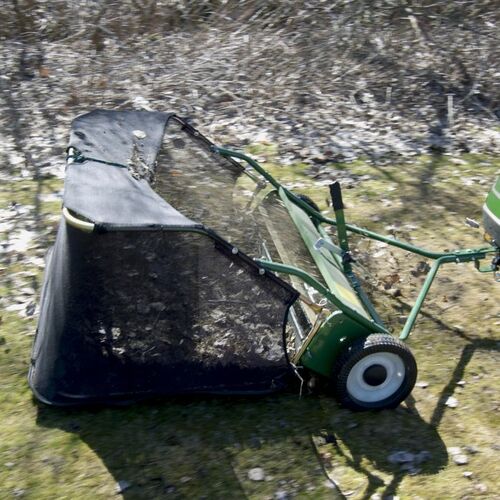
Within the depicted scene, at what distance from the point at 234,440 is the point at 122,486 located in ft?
2.39

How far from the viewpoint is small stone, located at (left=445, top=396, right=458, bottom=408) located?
475cm

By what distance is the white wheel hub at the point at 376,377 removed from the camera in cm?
443

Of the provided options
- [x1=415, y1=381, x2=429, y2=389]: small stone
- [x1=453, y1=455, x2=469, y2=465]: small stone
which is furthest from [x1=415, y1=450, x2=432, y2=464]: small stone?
Answer: [x1=415, y1=381, x2=429, y2=389]: small stone

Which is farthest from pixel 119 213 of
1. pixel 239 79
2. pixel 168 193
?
pixel 239 79

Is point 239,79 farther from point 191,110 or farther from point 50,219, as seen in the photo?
point 50,219

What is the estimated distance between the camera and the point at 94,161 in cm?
456

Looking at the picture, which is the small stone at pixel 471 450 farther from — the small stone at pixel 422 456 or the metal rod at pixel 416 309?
the metal rod at pixel 416 309

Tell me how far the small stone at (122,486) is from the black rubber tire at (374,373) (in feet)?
4.52

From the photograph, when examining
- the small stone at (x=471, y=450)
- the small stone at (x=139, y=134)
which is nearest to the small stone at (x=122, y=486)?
the small stone at (x=471, y=450)

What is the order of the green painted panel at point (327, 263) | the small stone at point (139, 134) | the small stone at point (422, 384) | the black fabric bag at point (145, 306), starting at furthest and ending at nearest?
the small stone at point (139, 134)
the small stone at point (422, 384)
the green painted panel at point (327, 263)
the black fabric bag at point (145, 306)

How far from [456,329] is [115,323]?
108 inches

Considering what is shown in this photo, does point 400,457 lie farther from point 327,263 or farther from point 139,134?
point 139,134

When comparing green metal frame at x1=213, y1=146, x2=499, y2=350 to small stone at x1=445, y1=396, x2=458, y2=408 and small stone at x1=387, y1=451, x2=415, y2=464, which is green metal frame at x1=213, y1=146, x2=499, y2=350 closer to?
small stone at x1=445, y1=396, x2=458, y2=408

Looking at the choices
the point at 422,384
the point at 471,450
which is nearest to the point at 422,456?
the point at 471,450
